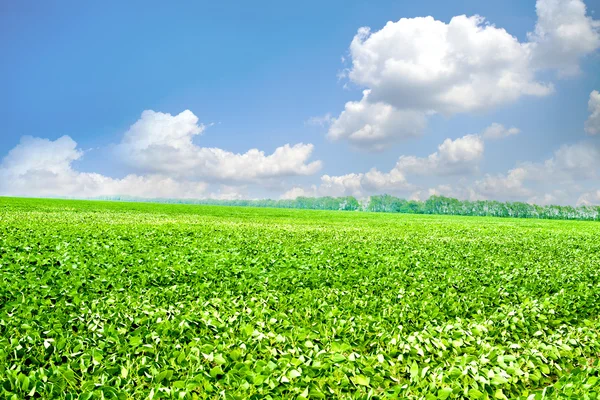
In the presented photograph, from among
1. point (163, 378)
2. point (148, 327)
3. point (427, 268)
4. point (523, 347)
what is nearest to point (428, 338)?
point (523, 347)

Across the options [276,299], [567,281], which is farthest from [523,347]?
[567,281]

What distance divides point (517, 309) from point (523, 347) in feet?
8.11

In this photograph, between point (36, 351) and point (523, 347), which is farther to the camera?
point (523, 347)

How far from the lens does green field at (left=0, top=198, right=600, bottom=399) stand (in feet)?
16.9

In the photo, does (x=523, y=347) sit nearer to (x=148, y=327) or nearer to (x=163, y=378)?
(x=163, y=378)

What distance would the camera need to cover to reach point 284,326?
7238 millimetres

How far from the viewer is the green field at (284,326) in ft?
16.9

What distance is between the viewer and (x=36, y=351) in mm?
5926

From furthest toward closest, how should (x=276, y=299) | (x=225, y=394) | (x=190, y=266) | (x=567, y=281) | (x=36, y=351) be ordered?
(x=567, y=281) → (x=190, y=266) → (x=276, y=299) → (x=36, y=351) → (x=225, y=394)

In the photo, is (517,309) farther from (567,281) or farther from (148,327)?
(148,327)

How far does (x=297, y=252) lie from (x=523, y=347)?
954 centimetres

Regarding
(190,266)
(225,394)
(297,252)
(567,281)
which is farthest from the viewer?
(297,252)

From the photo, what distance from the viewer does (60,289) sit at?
30.6 ft

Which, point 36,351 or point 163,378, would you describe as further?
point 36,351
